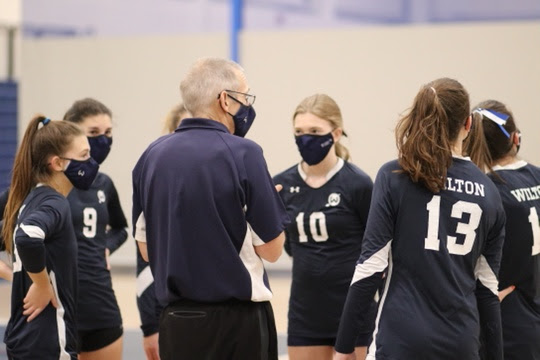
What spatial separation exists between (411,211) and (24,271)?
65.8 inches

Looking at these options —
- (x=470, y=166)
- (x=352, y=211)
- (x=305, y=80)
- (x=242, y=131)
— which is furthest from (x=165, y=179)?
(x=305, y=80)

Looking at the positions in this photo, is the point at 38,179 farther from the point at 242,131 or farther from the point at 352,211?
the point at 352,211

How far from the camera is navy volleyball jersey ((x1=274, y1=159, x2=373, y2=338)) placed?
13.7ft

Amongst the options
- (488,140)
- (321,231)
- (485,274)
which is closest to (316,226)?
(321,231)

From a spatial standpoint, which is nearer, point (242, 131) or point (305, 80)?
point (242, 131)

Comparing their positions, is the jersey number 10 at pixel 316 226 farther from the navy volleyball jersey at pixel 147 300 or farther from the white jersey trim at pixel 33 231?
the white jersey trim at pixel 33 231

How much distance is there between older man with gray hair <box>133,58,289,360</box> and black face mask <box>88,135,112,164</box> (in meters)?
1.79

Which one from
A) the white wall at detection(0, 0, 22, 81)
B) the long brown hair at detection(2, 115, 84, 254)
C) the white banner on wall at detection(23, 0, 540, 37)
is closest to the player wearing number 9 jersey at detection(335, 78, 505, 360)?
the long brown hair at detection(2, 115, 84, 254)

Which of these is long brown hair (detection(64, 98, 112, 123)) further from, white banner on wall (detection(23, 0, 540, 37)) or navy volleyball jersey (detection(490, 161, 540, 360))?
white banner on wall (detection(23, 0, 540, 37))

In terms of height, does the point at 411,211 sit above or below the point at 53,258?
above

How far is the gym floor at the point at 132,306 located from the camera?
652 centimetres

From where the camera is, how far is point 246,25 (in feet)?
31.8

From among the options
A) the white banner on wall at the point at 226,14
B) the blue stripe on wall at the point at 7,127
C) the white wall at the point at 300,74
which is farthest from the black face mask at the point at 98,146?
the blue stripe on wall at the point at 7,127

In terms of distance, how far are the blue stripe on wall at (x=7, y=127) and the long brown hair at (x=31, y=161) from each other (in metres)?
7.02
